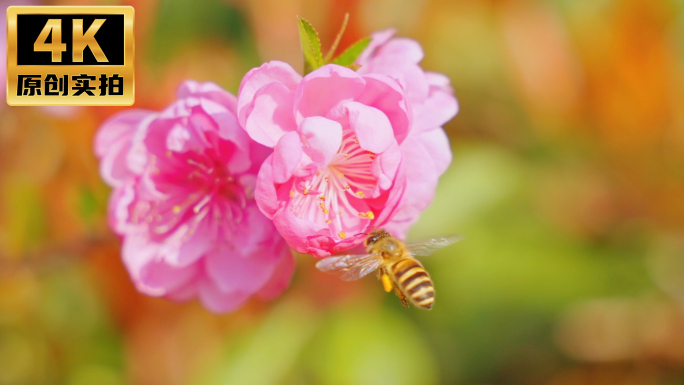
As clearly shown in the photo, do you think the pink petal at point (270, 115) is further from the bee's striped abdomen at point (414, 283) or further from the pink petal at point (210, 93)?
the bee's striped abdomen at point (414, 283)

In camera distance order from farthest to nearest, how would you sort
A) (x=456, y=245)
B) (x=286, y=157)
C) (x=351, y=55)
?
(x=456, y=245), (x=351, y=55), (x=286, y=157)

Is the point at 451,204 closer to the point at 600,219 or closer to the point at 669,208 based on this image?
the point at 600,219

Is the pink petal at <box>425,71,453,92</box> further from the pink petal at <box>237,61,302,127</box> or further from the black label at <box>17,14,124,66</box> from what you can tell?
the black label at <box>17,14,124,66</box>

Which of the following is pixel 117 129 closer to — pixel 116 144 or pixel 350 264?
pixel 116 144

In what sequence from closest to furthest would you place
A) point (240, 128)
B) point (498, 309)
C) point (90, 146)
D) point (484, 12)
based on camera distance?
point (240, 128) → point (90, 146) → point (498, 309) → point (484, 12)

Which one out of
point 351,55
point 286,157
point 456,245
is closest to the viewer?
point 286,157

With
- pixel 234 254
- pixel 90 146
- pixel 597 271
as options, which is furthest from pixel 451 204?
pixel 90 146

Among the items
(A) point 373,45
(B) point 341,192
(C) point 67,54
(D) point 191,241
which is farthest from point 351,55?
(C) point 67,54

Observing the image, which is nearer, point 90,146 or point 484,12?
point 90,146
